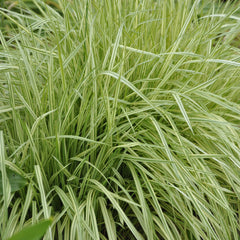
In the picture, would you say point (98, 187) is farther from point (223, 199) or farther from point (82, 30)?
point (82, 30)

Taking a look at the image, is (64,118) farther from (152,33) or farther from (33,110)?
(152,33)

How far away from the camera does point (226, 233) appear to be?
1.46 metres

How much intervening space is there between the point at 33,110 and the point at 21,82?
0.14m

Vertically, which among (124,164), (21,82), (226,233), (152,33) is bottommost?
(226,233)

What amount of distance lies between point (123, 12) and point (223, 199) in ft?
3.68

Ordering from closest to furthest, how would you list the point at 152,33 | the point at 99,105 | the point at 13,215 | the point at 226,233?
the point at 13,215, the point at 226,233, the point at 99,105, the point at 152,33

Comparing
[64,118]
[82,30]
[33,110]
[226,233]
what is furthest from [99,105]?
[226,233]

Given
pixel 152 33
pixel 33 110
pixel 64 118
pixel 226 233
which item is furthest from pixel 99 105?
pixel 226 233

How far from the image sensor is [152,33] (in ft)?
6.21

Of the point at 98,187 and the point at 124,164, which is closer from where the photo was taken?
the point at 98,187

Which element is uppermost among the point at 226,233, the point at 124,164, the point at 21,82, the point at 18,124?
the point at 21,82

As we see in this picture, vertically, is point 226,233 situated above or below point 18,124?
below

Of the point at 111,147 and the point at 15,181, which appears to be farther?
the point at 111,147

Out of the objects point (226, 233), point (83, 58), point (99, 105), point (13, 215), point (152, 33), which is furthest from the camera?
point (152, 33)
